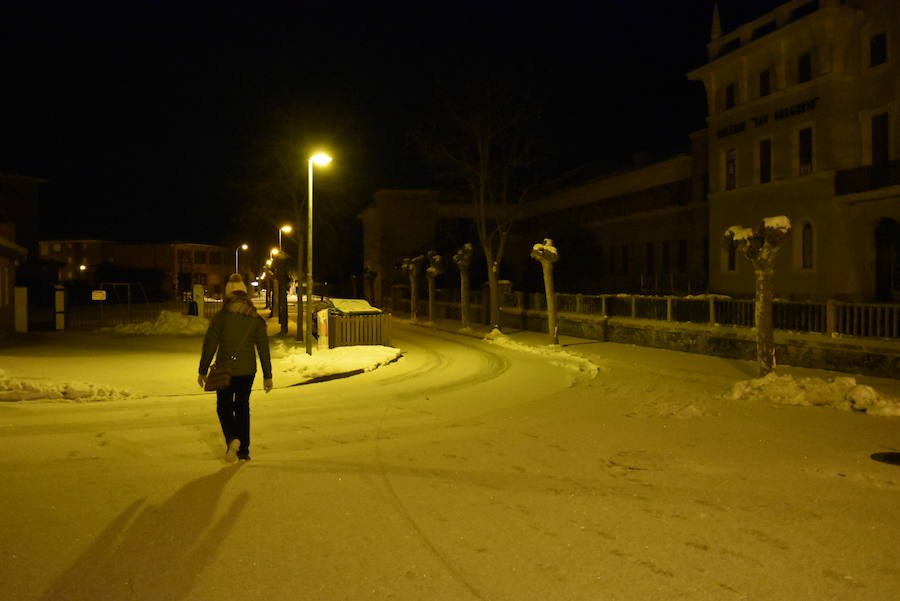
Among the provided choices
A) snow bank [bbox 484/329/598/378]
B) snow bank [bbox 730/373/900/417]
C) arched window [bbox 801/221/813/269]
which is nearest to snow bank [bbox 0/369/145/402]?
snow bank [bbox 484/329/598/378]

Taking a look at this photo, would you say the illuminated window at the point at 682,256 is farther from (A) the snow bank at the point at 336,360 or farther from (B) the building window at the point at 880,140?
(A) the snow bank at the point at 336,360

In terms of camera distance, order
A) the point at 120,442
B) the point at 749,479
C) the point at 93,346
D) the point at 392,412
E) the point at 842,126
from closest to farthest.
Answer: the point at 749,479, the point at 120,442, the point at 392,412, the point at 93,346, the point at 842,126

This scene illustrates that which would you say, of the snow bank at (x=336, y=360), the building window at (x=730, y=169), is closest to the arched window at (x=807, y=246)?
the building window at (x=730, y=169)

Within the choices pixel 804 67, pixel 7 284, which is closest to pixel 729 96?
pixel 804 67

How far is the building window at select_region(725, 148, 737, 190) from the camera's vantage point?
3092cm

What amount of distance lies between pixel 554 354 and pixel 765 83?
1488cm

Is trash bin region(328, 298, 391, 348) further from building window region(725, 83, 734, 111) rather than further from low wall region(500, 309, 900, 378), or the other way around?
building window region(725, 83, 734, 111)

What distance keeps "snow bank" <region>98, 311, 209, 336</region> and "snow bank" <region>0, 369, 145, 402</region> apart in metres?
16.3

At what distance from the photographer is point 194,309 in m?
39.3

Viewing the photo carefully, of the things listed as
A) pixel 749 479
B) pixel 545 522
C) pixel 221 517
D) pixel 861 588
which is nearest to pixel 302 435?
pixel 221 517

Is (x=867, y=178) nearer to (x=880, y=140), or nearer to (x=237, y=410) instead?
(x=880, y=140)

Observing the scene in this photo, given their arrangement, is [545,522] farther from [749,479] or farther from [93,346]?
[93,346]

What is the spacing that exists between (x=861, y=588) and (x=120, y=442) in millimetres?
7672

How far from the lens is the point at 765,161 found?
1152 inches
